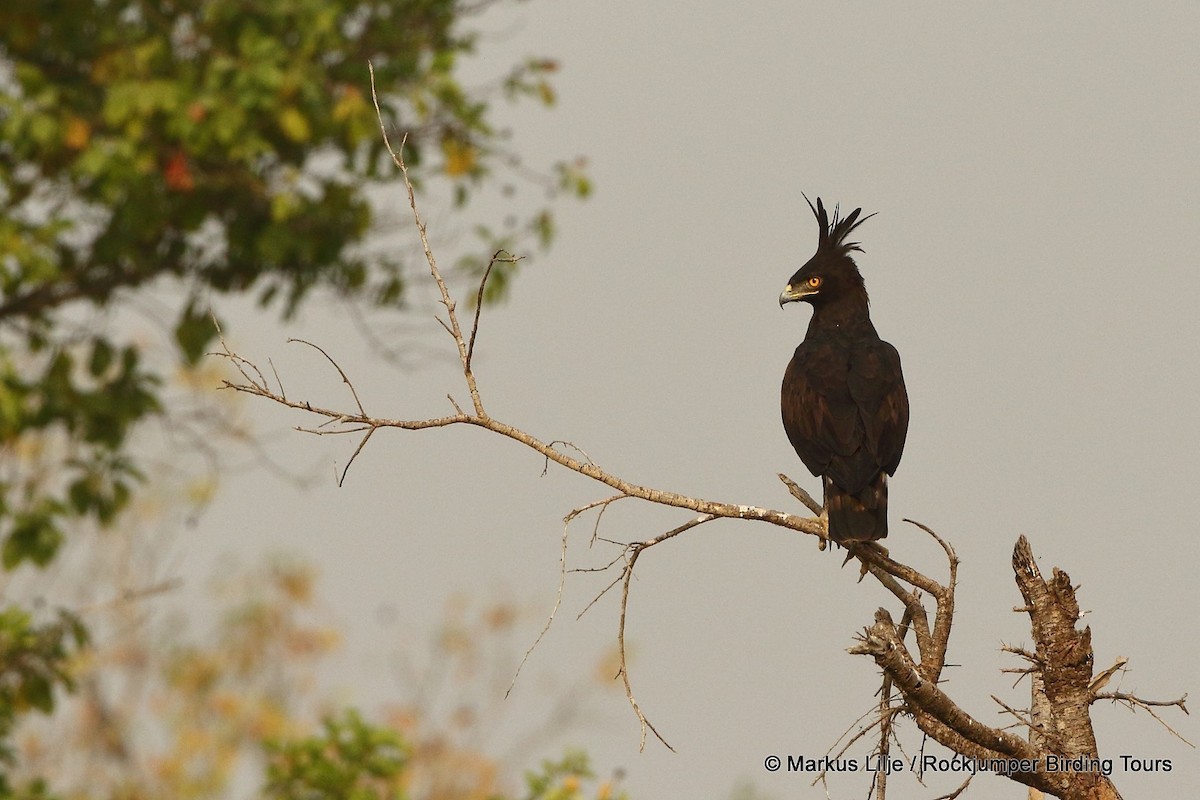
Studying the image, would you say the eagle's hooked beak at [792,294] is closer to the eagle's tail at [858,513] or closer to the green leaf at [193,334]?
the eagle's tail at [858,513]

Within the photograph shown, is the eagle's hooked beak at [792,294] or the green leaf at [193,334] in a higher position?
the green leaf at [193,334]

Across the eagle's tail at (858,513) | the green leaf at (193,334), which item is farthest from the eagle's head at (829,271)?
the green leaf at (193,334)

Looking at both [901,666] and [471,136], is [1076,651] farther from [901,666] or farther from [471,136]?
[471,136]

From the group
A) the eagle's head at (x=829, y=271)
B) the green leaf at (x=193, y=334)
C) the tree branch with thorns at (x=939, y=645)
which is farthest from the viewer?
the green leaf at (x=193, y=334)

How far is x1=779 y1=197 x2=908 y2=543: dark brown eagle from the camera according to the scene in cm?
574

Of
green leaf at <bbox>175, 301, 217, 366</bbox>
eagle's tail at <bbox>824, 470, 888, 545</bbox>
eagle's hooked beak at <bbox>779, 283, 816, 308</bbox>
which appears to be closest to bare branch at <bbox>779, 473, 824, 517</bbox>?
eagle's tail at <bbox>824, 470, 888, 545</bbox>

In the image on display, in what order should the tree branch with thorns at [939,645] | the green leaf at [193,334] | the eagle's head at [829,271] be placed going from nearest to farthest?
1. the tree branch with thorns at [939,645]
2. the eagle's head at [829,271]
3. the green leaf at [193,334]

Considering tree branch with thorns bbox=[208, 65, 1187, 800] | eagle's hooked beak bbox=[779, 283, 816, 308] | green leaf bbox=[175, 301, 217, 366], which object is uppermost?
green leaf bbox=[175, 301, 217, 366]

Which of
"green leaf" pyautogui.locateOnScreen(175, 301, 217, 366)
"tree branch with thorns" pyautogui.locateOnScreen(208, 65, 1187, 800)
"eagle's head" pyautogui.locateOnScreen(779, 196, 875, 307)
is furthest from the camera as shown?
"green leaf" pyautogui.locateOnScreen(175, 301, 217, 366)

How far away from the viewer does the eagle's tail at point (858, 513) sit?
559 centimetres

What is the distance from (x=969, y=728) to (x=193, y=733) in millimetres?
11087

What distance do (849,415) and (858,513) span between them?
65 cm

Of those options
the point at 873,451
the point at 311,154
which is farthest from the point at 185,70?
the point at 873,451

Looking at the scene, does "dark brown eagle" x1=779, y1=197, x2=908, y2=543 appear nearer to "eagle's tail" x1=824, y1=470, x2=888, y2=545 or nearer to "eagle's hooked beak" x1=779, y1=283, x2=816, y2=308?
"eagle's tail" x1=824, y1=470, x2=888, y2=545
